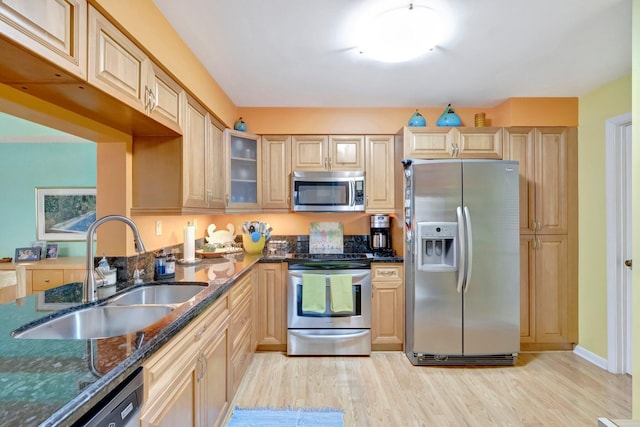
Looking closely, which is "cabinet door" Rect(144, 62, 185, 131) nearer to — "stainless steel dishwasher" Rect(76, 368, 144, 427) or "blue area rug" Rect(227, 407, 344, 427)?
"stainless steel dishwasher" Rect(76, 368, 144, 427)

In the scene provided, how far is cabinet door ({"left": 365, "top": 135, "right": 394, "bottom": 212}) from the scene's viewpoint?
Result: 122 inches

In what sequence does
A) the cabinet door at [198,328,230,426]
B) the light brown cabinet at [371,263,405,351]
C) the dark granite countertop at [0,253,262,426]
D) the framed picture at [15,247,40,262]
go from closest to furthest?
the dark granite countertop at [0,253,262,426] → the cabinet door at [198,328,230,426] → the framed picture at [15,247,40,262] → the light brown cabinet at [371,263,405,351]

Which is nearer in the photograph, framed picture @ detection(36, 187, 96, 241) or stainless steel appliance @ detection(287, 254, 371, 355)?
framed picture @ detection(36, 187, 96, 241)

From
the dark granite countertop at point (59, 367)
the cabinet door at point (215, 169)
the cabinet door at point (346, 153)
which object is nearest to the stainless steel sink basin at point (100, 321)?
the dark granite countertop at point (59, 367)

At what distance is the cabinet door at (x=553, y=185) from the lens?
9.39 ft

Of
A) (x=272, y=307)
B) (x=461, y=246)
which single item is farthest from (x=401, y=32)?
(x=272, y=307)

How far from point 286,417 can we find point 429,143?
2584 mm

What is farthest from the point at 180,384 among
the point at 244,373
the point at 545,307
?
the point at 545,307

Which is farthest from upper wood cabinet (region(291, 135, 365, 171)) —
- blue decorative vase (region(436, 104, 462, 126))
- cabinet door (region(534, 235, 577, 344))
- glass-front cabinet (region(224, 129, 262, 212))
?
A: cabinet door (region(534, 235, 577, 344))

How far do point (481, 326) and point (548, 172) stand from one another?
1630mm

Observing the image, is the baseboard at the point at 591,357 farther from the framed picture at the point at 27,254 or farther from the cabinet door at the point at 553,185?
the framed picture at the point at 27,254

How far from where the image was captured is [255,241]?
3.10 metres

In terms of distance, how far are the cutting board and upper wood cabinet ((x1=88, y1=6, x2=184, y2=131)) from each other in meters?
1.90

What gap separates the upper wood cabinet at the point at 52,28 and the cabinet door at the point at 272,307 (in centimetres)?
212
